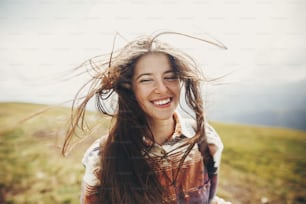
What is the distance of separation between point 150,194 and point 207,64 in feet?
2.34

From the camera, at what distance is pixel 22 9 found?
1.89m

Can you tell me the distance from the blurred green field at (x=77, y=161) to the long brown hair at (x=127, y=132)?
10 centimetres

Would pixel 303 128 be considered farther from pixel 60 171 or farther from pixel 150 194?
pixel 60 171

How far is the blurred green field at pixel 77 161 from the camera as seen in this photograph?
1.88 metres

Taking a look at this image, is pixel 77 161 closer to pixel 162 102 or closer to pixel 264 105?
pixel 162 102

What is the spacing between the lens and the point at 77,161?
1.91 metres

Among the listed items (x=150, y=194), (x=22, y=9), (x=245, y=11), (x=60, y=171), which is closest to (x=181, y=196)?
(x=150, y=194)

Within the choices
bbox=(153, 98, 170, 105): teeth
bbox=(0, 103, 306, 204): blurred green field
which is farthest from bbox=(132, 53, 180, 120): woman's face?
bbox=(0, 103, 306, 204): blurred green field

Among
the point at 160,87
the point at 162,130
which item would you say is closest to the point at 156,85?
the point at 160,87

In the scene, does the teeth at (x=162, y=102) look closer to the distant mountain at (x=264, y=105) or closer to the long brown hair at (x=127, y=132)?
the long brown hair at (x=127, y=132)

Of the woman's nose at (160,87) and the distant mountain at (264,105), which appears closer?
the woman's nose at (160,87)

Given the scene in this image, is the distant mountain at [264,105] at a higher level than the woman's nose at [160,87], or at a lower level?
lower

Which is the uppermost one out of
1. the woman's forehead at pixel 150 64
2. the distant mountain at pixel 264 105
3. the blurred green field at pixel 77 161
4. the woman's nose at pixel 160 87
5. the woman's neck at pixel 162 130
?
the woman's forehead at pixel 150 64

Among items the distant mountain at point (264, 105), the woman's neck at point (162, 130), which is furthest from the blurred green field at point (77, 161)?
the woman's neck at point (162, 130)
